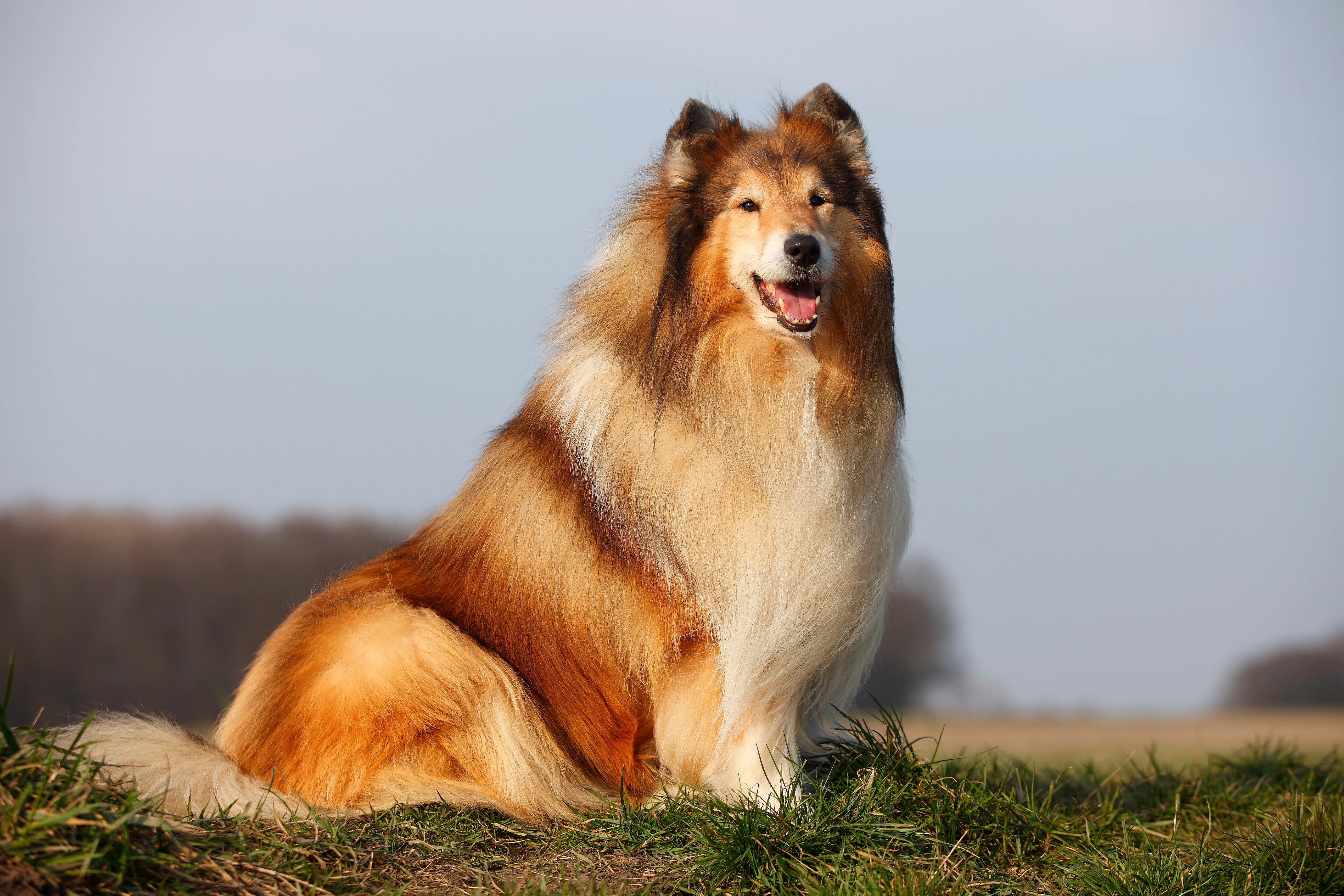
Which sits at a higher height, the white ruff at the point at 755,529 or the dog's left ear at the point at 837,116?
the dog's left ear at the point at 837,116

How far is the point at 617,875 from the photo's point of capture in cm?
336

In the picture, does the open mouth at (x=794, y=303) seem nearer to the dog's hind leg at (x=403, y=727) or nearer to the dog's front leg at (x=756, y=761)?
the dog's front leg at (x=756, y=761)

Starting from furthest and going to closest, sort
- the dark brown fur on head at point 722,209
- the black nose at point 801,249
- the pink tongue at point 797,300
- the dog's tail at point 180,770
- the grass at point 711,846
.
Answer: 1. the dark brown fur on head at point 722,209
2. the pink tongue at point 797,300
3. the black nose at point 801,249
4. the dog's tail at point 180,770
5. the grass at point 711,846

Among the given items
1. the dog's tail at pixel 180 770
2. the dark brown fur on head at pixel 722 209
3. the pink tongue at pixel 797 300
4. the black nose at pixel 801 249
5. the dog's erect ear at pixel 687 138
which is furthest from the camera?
the dog's erect ear at pixel 687 138

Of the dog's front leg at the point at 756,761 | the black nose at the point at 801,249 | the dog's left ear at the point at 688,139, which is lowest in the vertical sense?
the dog's front leg at the point at 756,761

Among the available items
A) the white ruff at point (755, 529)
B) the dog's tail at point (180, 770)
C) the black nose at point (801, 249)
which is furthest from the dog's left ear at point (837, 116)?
the dog's tail at point (180, 770)

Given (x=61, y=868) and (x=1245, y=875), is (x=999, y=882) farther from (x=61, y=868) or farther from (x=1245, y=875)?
(x=61, y=868)

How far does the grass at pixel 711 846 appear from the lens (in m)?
2.68

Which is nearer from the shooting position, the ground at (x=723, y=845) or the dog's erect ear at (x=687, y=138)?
the ground at (x=723, y=845)

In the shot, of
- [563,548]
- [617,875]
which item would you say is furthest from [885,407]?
[617,875]

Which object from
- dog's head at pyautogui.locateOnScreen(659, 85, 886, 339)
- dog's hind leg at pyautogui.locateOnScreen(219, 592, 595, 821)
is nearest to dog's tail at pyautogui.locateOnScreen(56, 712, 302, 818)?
dog's hind leg at pyautogui.locateOnScreen(219, 592, 595, 821)

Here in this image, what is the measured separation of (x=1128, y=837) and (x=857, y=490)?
191 centimetres

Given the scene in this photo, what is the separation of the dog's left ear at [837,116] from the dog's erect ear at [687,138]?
0.47 metres

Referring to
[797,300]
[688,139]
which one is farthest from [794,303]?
[688,139]
